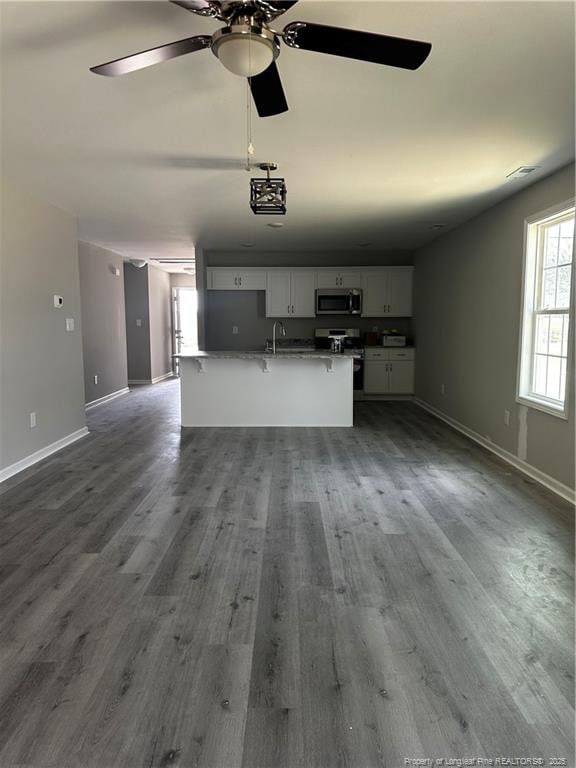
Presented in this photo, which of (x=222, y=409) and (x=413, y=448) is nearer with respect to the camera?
(x=413, y=448)

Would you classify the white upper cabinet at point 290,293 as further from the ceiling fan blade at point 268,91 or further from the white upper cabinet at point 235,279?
the ceiling fan blade at point 268,91

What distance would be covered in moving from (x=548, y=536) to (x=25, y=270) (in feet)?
15.2

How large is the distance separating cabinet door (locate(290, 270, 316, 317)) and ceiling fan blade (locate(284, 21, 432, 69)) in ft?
19.7

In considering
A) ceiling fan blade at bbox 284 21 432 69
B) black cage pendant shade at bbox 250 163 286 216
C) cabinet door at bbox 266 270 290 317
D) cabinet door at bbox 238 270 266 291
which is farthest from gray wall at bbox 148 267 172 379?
ceiling fan blade at bbox 284 21 432 69

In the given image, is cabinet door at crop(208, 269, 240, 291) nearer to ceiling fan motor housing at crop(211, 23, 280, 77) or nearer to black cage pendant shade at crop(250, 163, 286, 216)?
black cage pendant shade at crop(250, 163, 286, 216)

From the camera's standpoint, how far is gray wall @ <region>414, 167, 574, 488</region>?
376 centimetres

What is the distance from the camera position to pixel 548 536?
112 inches

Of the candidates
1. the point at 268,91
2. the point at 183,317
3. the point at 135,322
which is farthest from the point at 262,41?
the point at 183,317

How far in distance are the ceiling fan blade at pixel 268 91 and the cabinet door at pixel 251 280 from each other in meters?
5.46

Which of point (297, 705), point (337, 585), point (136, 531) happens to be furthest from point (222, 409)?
point (297, 705)

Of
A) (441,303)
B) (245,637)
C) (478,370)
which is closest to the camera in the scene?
(245,637)

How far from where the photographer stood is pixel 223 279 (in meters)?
7.67

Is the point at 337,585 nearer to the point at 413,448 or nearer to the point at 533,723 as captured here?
the point at 533,723

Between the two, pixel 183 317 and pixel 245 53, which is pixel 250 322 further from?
pixel 245 53
